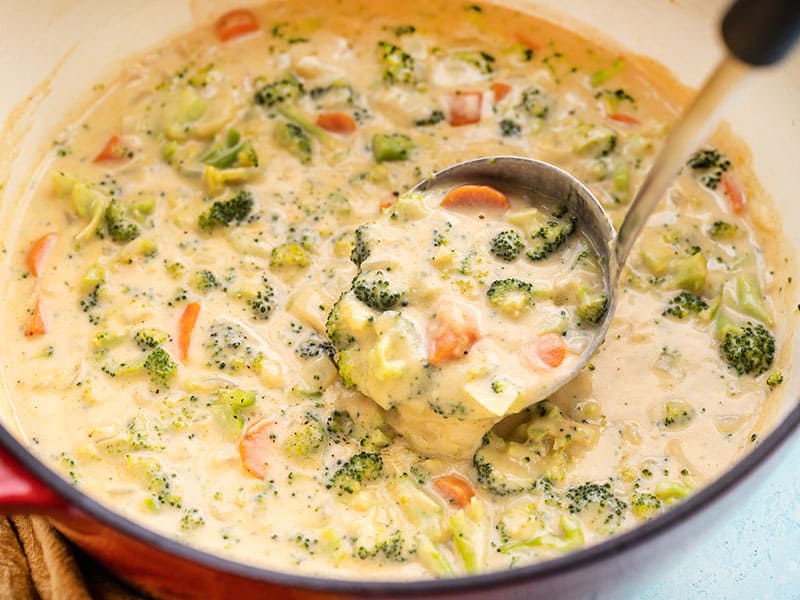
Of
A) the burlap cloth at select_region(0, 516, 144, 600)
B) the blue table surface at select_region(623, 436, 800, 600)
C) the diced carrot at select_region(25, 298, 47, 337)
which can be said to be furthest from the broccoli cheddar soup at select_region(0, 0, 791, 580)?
the blue table surface at select_region(623, 436, 800, 600)

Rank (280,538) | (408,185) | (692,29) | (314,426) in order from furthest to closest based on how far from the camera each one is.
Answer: (692,29) → (408,185) → (314,426) → (280,538)

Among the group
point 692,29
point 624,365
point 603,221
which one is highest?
point 692,29

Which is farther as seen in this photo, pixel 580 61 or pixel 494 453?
pixel 580 61

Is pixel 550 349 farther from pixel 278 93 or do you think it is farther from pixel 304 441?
pixel 278 93

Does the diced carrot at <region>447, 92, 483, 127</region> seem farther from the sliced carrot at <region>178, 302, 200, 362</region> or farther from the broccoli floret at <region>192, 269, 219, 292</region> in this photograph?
the sliced carrot at <region>178, 302, 200, 362</region>

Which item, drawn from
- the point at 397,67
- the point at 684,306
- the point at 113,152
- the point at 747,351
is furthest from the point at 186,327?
the point at 747,351

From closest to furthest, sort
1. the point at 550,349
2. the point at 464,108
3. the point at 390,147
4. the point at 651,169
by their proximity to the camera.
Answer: the point at 651,169 < the point at 550,349 < the point at 390,147 < the point at 464,108

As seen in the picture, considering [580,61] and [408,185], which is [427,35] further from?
[408,185]

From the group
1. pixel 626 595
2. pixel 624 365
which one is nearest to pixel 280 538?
pixel 626 595
